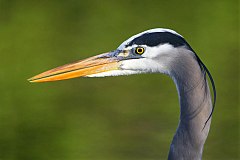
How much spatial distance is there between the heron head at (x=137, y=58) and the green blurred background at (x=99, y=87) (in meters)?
1.52

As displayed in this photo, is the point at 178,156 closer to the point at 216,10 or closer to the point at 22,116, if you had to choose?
the point at 22,116

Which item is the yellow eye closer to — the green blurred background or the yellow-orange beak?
the yellow-orange beak

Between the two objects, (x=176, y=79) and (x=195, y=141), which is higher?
(x=176, y=79)

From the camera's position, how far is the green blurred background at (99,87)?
6.02 m

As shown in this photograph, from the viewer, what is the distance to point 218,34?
27.2 feet

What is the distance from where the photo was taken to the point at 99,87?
7.02 m

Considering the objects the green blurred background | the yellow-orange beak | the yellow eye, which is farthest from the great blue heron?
the green blurred background

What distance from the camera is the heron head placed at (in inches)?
158

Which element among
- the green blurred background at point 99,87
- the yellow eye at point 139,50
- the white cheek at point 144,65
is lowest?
the green blurred background at point 99,87

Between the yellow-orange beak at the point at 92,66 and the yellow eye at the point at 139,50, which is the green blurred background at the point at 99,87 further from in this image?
the yellow eye at the point at 139,50

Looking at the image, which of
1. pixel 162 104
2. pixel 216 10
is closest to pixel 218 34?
pixel 216 10

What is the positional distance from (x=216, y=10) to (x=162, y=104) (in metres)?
2.52

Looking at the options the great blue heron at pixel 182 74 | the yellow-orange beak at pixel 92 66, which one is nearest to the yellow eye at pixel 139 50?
the great blue heron at pixel 182 74

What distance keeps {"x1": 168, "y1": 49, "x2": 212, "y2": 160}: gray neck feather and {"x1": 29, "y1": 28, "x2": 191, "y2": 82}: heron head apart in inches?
2.6
